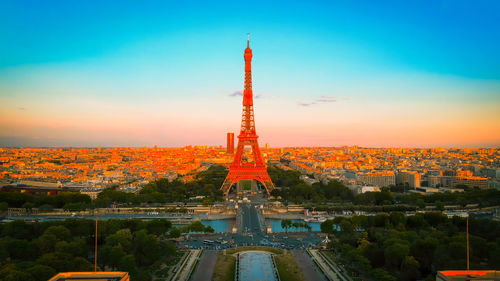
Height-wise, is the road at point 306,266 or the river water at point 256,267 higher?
the river water at point 256,267

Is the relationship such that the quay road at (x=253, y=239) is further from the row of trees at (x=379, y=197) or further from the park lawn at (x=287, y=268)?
the row of trees at (x=379, y=197)

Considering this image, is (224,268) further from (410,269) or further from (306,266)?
(410,269)

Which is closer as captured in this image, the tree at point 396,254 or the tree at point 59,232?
the tree at point 396,254

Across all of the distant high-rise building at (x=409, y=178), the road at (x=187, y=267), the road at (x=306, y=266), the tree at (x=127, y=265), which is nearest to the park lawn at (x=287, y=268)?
the road at (x=306, y=266)

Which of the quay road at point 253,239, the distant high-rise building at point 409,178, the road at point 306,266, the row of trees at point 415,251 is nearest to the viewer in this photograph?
the row of trees at point 415,251

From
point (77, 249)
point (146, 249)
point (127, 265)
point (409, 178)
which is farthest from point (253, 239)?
point (409, 178)

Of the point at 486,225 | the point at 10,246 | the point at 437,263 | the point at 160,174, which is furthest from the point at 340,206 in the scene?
the point at 160,174

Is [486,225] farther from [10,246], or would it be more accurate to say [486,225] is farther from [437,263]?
[10,246]
